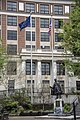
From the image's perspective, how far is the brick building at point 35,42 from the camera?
76.2m

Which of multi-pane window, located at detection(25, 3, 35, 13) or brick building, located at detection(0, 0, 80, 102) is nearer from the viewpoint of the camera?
brick building, located at detection(0, 0, 80, 102)

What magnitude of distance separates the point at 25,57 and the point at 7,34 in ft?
29.3

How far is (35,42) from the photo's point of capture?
8219cm

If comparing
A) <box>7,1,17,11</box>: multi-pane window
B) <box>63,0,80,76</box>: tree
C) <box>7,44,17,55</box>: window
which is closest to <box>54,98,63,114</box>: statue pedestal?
<box>63,0,80,76</box>: tree

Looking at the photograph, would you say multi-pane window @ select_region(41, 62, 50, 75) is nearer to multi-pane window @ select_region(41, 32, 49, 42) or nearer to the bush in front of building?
multi-pane window @ select_region(41, 32, 49, 42)

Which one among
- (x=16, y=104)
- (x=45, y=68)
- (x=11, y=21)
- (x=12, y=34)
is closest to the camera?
(x=16, y=104)

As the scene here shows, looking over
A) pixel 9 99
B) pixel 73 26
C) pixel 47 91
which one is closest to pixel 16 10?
Answer: pixel 47 91

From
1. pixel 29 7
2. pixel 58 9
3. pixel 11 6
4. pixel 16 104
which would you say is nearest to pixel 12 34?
pixel 11 6

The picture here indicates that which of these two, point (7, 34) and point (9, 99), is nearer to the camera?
point (9, 99)

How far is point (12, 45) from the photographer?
81.4 m

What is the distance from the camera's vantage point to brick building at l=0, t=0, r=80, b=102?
3000 inches

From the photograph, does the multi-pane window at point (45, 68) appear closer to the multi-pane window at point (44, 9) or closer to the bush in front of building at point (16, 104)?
the multi-pane window at point (44, 9)

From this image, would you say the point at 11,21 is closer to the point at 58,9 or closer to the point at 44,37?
the point at 44,37

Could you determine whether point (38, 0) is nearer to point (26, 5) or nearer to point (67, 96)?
point (26, 5)
